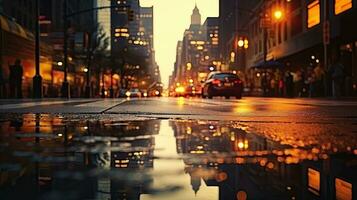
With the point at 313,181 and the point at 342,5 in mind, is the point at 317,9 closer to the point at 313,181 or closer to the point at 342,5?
the point at 342,5

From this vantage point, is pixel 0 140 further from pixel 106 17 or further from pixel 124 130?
pixel 106 17

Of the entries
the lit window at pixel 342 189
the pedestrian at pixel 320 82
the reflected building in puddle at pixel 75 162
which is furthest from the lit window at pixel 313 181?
the pedestrian at pixel 320 82

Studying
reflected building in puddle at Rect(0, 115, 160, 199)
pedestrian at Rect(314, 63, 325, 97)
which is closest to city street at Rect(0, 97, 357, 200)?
reflected building in puddle at Rect(0, 115, 160, 199)

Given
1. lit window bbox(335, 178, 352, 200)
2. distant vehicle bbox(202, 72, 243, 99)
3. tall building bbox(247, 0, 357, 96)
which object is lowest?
lit window bbox(335, 178, 352, 200)

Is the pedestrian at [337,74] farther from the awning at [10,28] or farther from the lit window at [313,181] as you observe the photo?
the lit window at [313,181]

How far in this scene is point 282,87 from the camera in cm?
4116

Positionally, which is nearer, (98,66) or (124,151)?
(124,151)

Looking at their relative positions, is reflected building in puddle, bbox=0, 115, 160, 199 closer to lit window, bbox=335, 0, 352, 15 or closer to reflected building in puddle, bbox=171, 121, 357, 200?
reflected building in puddle, bbox=171, 121, 357, 200

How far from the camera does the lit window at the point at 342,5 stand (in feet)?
109

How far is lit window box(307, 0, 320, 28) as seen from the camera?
42219 mm

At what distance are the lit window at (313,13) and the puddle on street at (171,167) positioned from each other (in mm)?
38337

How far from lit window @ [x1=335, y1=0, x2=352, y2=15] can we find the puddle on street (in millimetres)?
29463

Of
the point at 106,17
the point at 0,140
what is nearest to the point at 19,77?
the point at 0,140

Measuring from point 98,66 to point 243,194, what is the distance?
71.0m
